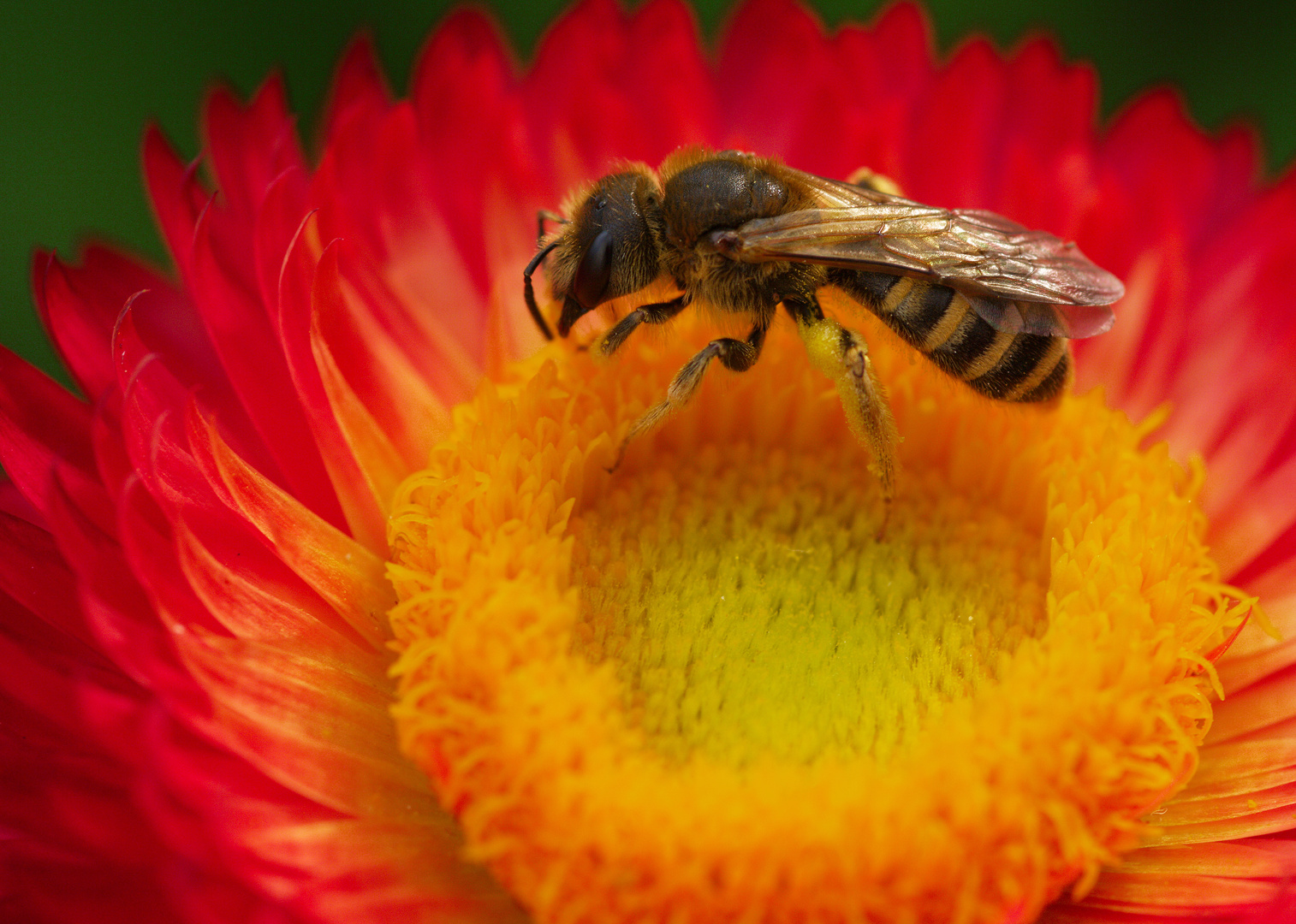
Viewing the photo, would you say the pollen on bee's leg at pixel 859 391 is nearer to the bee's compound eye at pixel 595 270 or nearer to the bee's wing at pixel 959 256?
the bee's wing at pixel 959 256

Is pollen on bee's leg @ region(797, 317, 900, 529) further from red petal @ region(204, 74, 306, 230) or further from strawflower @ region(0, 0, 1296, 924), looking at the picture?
red petal @ region(204, 74, 306, 230)

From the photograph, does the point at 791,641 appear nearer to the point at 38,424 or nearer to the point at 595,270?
the point at 595,270

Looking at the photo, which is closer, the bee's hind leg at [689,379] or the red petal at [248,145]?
the bee's hind leg at [689,379]

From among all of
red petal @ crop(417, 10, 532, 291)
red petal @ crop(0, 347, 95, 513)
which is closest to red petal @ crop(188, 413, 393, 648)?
red petal @ crop(0, 347, 95, 513)

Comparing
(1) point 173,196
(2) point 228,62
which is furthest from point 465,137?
(2) point 228,62

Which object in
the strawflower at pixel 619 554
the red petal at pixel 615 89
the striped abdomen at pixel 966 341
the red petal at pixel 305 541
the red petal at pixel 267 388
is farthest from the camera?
the red petal at pixel 615 89

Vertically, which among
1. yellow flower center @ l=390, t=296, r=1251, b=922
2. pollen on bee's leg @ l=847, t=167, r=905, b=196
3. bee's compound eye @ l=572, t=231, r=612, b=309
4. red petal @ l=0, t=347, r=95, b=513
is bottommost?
yellow flower center @ l=390, t=296, r=1251, b=922

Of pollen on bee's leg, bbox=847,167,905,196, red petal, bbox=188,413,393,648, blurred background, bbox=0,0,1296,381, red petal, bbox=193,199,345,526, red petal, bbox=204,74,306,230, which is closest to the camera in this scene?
red petal, bbox=188,413,393,648

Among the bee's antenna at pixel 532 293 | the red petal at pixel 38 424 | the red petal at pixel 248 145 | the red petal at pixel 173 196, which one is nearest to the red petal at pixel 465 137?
the red petal at pixel 248 145
